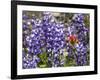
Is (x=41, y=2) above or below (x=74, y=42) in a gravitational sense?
above

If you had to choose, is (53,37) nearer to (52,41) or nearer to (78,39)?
(52,41)

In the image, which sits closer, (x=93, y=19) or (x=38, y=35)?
(x=38, y=35)

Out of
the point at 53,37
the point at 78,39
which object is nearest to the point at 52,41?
the point at 53,37

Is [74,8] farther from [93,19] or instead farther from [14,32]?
[14,32]

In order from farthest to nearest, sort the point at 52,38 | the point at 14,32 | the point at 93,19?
1. the point at 93,19
2. the point at 52,38
3. the point at 14,32

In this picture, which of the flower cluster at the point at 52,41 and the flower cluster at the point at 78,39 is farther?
the flower cluster at the point at 78,39

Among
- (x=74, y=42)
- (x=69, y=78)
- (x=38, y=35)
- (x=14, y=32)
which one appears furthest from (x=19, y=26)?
(x=69, y=78)

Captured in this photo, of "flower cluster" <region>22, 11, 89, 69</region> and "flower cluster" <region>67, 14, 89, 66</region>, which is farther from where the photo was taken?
"flower cluster" <region>67, 14, 89, 66</region>

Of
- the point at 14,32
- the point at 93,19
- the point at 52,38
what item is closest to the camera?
the point at 14,32

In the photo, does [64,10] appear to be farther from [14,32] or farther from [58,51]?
A: [14,32]

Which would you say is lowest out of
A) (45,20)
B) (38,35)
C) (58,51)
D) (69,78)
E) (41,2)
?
(69,78)
